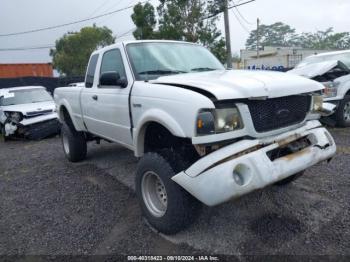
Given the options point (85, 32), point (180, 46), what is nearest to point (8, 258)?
point (180, 46)

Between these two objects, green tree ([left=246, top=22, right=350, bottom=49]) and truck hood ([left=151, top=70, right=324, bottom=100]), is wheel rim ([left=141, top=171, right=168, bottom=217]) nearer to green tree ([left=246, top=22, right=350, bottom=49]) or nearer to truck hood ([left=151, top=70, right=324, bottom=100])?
truck hood ([left=151, top=70, right=324, bottom=100])

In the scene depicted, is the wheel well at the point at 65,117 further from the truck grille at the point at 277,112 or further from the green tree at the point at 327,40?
the green tree at the point at 327,40

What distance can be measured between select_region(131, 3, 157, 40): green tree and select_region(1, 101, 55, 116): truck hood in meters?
8.54

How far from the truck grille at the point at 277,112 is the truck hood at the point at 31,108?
8608 millimetres

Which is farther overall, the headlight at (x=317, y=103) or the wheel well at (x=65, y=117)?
the wheel well at (x=65, y=117)

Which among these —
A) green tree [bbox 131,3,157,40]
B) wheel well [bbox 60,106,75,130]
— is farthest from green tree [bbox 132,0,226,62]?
wheel well [bbox 60,106,75,130]

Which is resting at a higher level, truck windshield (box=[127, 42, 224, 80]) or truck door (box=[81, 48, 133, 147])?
truck windshield (box=[127, 42, 224, 80])

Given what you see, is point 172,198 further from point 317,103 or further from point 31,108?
point 31,108

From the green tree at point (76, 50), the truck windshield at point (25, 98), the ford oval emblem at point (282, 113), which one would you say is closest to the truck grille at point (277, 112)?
the ford oval emblem at point (282, 113)

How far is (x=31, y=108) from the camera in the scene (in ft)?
33.7

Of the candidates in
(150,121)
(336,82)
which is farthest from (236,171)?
(336,82)

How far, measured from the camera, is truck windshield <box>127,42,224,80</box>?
3988mm

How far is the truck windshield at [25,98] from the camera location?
1114 centimetres

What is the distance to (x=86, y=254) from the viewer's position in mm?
3115
